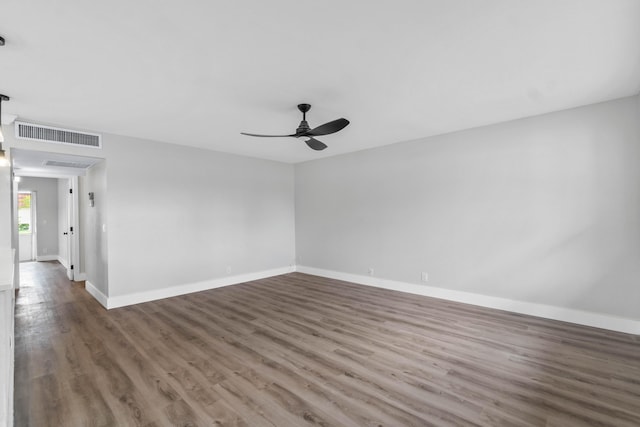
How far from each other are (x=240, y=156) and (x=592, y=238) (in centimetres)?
559

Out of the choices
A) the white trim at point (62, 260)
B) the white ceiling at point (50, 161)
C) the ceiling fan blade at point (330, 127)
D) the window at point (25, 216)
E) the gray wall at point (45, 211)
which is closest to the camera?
the ceiling fan blade at point (330, 127)

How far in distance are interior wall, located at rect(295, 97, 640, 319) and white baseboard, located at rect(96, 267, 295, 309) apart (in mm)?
2038

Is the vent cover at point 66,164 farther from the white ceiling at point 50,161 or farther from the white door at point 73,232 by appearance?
the white door at point 73,232

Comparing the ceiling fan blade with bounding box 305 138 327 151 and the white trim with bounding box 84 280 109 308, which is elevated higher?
the ceiling fan blade with bounding box 305 138 327 151

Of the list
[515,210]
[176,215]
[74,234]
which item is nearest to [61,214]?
[74,234]

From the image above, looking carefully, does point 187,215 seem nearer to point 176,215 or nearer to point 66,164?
point 176,215

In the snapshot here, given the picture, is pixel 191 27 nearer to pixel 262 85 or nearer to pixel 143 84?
pixel 262 85

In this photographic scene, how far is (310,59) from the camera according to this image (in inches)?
92.7

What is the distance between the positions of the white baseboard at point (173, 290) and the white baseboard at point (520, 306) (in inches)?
83.8

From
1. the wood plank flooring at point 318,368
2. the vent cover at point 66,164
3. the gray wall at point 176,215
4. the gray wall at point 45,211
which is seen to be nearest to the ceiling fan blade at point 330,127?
the wood plank flooring at point 318,368

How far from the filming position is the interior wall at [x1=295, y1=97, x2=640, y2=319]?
3.32 metres

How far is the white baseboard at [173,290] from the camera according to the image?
4367mm

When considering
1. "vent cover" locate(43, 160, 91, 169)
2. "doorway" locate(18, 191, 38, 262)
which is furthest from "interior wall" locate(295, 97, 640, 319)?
"doorway" locate(18, 191, 38, 262)

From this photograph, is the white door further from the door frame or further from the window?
the window
